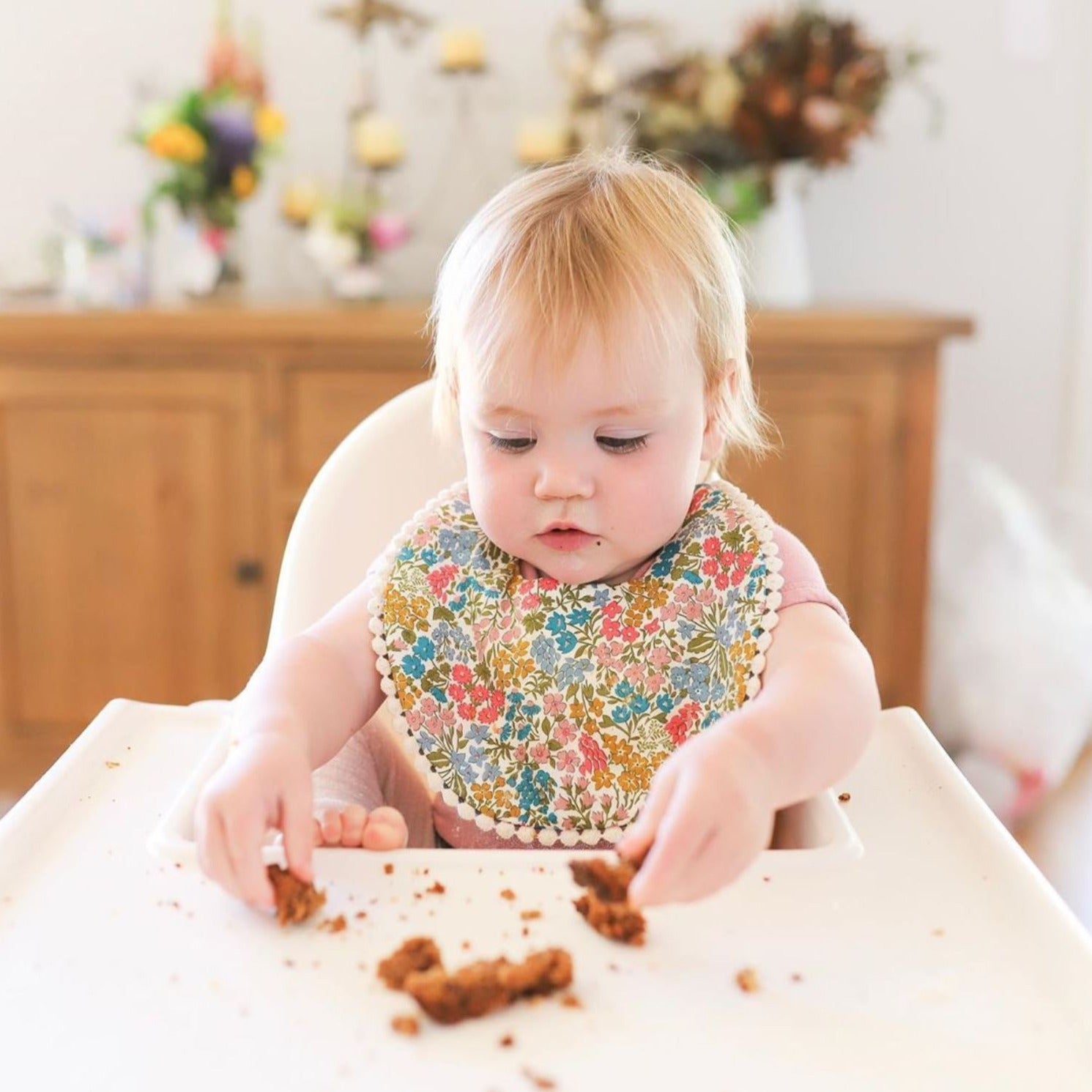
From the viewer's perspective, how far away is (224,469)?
2.34m

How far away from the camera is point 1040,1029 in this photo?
0.57m

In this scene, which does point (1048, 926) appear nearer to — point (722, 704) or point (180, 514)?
point (722, 704)

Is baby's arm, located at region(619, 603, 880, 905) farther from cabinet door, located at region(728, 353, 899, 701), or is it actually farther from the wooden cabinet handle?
the wooden cabinet handle

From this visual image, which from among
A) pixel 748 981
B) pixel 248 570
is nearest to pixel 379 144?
pixel 248 570

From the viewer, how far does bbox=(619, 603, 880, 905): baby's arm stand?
0.61 m

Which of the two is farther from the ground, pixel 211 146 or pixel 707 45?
pixel 707 45

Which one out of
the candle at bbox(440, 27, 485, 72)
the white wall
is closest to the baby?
the candle at bbox(440, 27, 485, 72)

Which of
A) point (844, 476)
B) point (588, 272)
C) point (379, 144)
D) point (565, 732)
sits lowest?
point (844, 476)

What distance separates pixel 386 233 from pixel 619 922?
204 centimetres

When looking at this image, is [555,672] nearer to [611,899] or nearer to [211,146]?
[611,899]

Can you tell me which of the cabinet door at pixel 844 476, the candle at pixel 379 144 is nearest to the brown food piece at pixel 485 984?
the cabinet door at pixel 844 476

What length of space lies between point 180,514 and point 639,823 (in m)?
1.86

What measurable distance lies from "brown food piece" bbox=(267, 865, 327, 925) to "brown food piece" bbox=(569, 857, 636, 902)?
130 mm

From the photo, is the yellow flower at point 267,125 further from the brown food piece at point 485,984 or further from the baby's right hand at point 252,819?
the brown food piece at point 485,984
